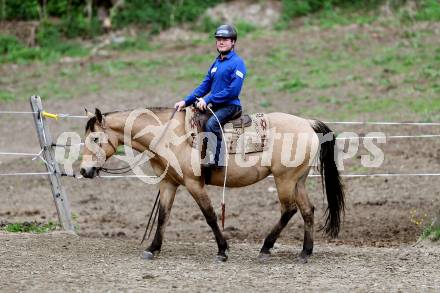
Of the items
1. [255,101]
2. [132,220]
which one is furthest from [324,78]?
[132,220]

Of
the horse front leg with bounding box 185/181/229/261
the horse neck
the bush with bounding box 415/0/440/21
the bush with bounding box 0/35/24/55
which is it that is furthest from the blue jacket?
the bush with bounding box 0/35/24/55

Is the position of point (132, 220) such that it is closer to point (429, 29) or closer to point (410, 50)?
point (410, 50)

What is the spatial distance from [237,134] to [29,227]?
9.80ft

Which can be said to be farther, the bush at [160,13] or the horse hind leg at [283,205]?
the bush at [160,13]

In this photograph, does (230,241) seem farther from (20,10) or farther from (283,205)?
(20,10)

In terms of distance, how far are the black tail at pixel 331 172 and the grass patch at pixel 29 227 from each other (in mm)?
3257

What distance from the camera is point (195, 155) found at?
7.79 meters

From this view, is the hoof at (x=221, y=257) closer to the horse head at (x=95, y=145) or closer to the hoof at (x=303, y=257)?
the hoof at (x=303, y=257)

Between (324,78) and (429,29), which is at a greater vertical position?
(429,29)

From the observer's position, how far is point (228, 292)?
6.41 metres

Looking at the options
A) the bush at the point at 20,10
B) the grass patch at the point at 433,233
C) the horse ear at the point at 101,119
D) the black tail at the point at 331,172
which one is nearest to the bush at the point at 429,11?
the bush at the point at 20,10

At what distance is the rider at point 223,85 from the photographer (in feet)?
25.4

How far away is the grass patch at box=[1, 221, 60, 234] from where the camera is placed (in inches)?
360

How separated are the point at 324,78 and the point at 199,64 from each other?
11.6 feet
